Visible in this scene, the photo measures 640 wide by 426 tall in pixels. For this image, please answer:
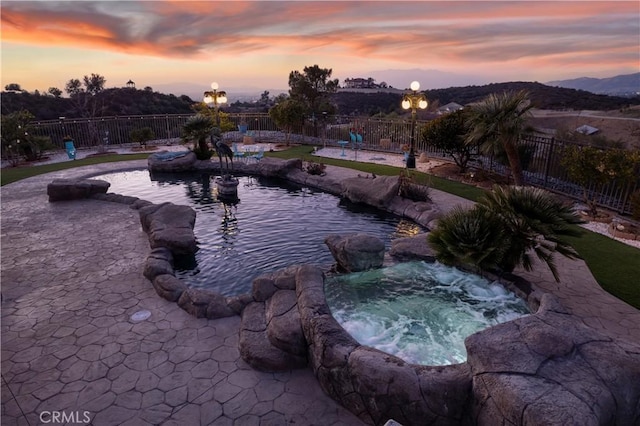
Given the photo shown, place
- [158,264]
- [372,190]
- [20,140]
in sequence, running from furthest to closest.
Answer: [20,140] < [372,190] < [158,264]

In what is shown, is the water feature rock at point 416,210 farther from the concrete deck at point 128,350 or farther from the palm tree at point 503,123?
the palm tree at point 503,123

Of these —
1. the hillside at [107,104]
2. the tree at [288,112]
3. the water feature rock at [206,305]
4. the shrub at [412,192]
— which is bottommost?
the water feature rock at [206,305]

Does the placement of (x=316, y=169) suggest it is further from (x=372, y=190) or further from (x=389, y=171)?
(x=372, y=190)

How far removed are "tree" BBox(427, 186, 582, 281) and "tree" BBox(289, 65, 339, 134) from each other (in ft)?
96.7

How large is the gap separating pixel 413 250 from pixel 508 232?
2.18m

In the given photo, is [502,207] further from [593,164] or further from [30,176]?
[30,176]

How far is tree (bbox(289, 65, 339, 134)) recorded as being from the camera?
35.4m

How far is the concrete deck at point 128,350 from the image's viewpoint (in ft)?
15.7

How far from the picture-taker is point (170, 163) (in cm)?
1830

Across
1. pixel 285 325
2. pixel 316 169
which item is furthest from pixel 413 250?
pixel 316 169

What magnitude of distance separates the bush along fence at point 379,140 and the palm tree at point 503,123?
4.39 ft

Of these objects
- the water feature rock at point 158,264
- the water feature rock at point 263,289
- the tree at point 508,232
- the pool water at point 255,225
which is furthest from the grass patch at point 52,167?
the tree at point 508,232

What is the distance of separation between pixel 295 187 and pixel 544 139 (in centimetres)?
1013

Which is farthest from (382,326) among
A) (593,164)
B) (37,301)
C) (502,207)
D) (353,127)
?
(353,127)
